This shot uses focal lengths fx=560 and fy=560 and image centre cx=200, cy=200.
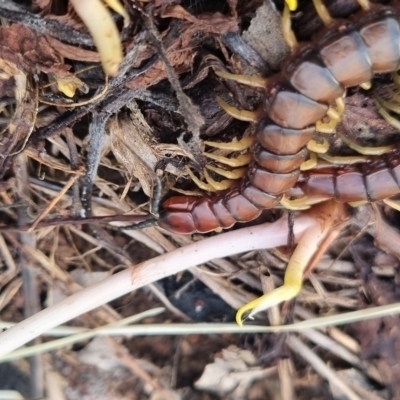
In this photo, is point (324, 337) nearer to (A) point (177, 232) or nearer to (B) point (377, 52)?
(A) point (177, 232)

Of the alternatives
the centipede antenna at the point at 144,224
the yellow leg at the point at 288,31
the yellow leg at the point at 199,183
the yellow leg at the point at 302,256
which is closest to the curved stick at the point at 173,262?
the yellow leg at the point at 302,256

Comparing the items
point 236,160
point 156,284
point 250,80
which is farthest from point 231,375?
point 250,80

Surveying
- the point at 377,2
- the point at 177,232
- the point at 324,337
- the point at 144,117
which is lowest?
the point at 324,337

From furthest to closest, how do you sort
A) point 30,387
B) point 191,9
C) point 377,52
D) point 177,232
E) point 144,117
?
1. point 30,387
2. point 177,232
3. point 144,117
4. point 191,9
5. point 377,52

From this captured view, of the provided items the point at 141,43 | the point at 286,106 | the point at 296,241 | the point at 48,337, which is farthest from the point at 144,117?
the point at 48,337

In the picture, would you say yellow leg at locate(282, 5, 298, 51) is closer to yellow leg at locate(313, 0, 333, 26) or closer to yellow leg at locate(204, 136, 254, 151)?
yellow leg at locate(313, 0, 333, 26)

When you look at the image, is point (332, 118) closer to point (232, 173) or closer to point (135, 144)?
point (232, 173)

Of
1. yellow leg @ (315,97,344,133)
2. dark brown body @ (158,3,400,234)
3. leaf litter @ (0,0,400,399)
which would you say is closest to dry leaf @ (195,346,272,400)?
leaf litter @ (0,0,400,399)

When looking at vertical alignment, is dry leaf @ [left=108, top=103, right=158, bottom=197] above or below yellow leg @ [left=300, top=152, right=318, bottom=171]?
above
